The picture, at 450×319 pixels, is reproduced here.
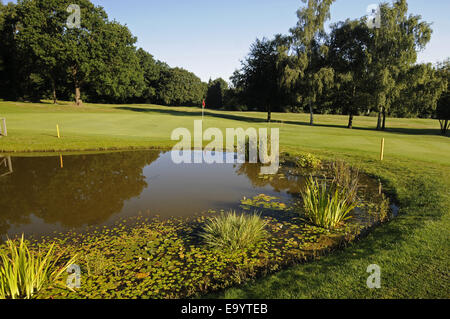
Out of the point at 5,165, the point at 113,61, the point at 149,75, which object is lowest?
the point at 5,165

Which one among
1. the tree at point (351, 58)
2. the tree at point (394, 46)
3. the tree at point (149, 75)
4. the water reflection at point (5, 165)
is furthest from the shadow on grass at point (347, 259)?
the tree at point (149, 75)

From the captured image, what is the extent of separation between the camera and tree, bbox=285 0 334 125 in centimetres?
3503

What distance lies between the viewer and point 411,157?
15023 mm

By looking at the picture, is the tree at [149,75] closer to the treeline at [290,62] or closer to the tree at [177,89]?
the tree at [177,89]

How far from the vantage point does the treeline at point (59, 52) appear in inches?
1742

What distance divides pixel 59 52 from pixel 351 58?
46625mm

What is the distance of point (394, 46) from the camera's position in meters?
32.9

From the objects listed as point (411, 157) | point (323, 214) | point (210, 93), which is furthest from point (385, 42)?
point (210, 93)

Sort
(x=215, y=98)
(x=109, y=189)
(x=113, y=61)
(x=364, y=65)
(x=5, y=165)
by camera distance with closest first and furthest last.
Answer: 1. (x=109, y=189)
2. (x=5, y=165)
3. (x=364, y=65)
4. (x=113, y=61)
5. (x=215, y=98)

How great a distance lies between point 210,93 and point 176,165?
3858 inches

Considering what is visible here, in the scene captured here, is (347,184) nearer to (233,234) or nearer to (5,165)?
(233,234)

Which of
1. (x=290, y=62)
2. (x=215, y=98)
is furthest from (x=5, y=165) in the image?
(x=215, y=98)

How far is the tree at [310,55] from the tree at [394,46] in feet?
19.6

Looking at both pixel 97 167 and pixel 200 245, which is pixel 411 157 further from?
pixel 97 167
